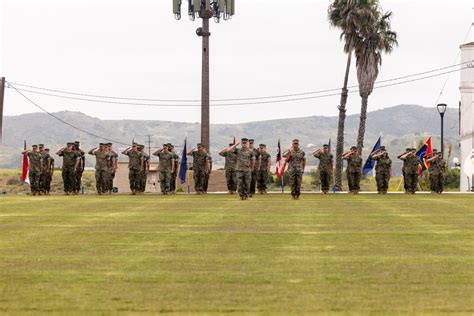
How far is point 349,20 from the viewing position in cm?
5991

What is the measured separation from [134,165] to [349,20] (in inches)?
1033

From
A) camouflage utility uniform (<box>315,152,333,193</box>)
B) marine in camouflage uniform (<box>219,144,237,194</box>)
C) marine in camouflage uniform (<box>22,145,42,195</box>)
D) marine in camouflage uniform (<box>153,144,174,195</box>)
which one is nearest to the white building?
camouflage utility uniform (<box>315,152,333,193</box>)

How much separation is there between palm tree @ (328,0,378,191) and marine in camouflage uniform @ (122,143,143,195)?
23513mm

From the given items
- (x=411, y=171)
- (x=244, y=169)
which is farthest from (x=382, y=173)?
(x=244, y=169)

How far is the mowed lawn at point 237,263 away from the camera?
9.72 metres

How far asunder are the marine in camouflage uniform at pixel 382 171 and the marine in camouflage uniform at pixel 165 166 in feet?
24.1

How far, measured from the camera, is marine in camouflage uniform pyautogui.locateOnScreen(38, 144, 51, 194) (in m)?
35.8

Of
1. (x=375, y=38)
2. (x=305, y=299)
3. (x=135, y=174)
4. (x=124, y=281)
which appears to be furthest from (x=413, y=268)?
(x=375, y=38)

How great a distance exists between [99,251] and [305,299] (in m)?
4.90

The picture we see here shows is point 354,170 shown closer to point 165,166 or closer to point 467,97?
point 165,166

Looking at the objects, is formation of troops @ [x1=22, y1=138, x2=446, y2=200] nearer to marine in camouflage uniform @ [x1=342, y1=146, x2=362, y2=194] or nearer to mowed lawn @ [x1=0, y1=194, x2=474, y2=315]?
marine in camouflage uniform @ [x1=342, y1=146, x2=362, y2=194]

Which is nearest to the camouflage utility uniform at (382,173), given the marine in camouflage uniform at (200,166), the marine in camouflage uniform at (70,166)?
the marine in camouflage uniform at (200,166)

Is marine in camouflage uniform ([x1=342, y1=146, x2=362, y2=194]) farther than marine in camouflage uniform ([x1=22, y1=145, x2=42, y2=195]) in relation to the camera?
Yes

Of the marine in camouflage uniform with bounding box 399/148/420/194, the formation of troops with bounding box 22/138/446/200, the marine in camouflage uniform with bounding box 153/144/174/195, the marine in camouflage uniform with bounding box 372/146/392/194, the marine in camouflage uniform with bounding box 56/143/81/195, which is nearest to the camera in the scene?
the formation of troops with bounding box 22/138/446/200
